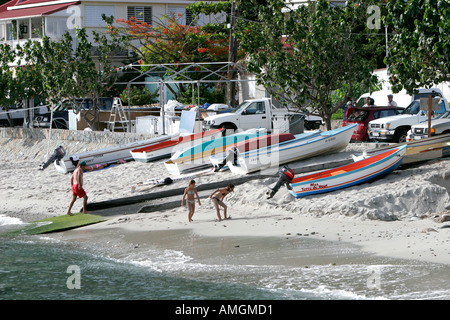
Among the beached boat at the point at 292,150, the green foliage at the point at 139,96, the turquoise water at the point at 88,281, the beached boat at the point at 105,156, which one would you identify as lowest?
A: the turquoise water at the point at 88,281

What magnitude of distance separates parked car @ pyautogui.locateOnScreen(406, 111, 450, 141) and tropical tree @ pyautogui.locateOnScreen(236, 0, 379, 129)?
2523mm

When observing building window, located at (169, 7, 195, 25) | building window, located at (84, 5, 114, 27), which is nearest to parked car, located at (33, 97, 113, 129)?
building window, located at (84, 5, 114, 27)

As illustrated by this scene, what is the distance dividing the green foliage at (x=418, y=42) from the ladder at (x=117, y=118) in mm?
16135

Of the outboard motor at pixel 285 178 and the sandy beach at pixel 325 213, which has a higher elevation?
the outboard motor at pixel 285 178

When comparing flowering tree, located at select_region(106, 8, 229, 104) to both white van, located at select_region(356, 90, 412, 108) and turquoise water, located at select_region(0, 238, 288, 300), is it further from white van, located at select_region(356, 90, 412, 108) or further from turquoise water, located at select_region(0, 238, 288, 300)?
turquoise water, located at select_region(0, 238, 288, 300)

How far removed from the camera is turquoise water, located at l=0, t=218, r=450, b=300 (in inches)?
466

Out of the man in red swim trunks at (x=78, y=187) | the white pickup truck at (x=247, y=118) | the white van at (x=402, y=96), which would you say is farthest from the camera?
the white pickup truck at (x=247, y=118)

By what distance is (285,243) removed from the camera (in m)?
15.1

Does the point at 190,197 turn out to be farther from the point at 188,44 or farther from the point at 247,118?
the point at 188,44

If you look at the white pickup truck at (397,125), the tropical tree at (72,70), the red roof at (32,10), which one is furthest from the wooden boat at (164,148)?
the red roof at (32,10)

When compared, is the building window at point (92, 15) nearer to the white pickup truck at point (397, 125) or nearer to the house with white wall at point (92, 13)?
the house with white wall at point (92, 13)

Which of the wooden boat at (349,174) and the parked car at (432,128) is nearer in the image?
the wooden boat at (349,174)

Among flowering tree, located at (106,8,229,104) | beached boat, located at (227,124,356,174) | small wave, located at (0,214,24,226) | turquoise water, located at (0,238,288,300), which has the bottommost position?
small wave, located at (0,214,24,226)

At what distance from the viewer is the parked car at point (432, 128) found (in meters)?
22.2
